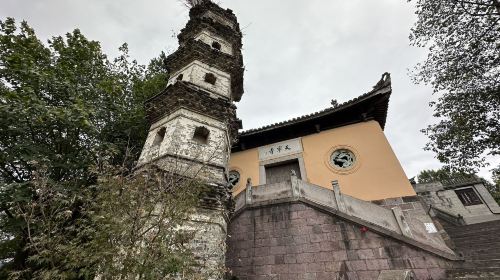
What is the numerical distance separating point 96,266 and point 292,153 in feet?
26.9

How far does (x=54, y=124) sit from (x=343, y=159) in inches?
400

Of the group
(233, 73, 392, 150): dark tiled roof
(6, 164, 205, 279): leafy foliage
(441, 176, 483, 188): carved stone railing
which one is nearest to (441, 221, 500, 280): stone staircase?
(233, 73, 392, 150): dark tiled roof

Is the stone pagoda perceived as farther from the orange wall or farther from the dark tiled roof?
the orange wall

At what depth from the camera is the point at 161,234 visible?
11.0 ft

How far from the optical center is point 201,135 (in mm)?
7684

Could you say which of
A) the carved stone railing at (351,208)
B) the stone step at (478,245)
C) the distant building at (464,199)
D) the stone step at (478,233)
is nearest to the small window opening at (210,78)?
the carved stone railing at (351,208)

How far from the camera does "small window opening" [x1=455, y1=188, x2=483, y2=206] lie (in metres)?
18.0

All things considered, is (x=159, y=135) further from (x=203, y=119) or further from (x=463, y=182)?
(x=463, y=182)

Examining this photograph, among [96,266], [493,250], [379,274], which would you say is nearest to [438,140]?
[493,250]

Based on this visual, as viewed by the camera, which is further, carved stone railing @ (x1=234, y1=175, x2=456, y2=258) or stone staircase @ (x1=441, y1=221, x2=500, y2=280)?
carved stone railing @ (x1=234, y1=175, x2=456, y2=258)

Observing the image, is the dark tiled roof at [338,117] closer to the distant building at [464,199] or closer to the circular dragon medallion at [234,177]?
the circular dragon medallion at [234,177]

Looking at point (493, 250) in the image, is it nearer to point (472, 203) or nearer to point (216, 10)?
point (216, 10)

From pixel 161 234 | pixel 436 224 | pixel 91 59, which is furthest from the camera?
pixel 91 59

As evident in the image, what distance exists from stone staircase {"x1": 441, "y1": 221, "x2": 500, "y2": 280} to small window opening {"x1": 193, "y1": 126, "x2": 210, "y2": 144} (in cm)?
678
